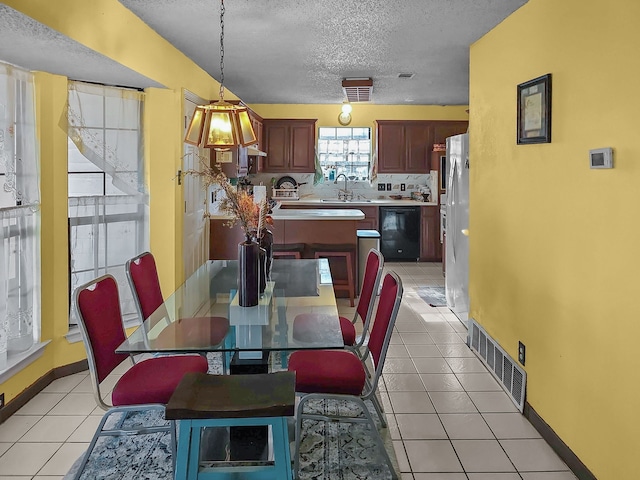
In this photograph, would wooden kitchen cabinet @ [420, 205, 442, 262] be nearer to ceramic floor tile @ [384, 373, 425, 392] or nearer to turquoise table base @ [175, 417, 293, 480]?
ceramic floor tile @ [384, 373, 425, 392]

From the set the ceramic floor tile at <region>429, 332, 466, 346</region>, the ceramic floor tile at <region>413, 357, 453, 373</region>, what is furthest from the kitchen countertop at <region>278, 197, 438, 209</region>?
the ceramic floor tile at <region>413, 357, 453, 373</region>

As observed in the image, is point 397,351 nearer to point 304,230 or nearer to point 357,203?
point 304,230

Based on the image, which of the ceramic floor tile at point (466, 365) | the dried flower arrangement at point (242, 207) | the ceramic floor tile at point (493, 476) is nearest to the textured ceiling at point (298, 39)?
the dried flower arrangement at point (242, 207)

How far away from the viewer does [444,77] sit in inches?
225

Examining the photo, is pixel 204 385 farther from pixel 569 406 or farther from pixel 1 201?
pixel 1 201

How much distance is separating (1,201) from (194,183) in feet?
6.79

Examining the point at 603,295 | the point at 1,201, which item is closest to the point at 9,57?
the point at 1,201

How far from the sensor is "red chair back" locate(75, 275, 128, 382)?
2.14 m

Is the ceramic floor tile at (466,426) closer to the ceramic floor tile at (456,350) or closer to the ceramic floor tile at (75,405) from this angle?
the ceramic floor tile at (456,350)

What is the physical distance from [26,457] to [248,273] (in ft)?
4.55

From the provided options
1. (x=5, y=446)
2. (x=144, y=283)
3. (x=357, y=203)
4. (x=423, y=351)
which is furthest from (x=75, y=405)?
(x=357, y=203)

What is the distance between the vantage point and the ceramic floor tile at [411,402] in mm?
3100

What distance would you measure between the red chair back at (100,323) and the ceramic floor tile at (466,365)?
91.8 inches

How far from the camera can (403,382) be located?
11.5ft
